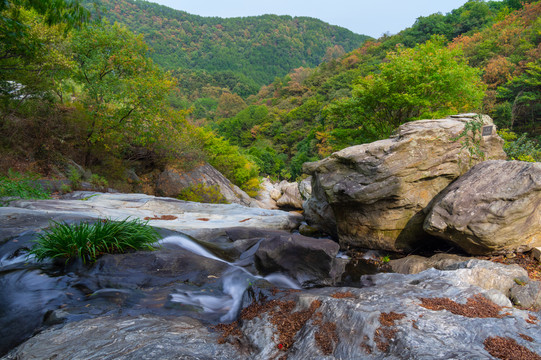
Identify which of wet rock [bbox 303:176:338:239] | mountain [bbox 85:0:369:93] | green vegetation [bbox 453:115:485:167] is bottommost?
wet rock [bbox 303:176:338:239]

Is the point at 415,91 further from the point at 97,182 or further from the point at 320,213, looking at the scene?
the point at 97,182

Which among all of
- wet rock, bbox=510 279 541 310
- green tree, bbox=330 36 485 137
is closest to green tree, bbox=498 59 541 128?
green tree, bbox=330 36 485 137

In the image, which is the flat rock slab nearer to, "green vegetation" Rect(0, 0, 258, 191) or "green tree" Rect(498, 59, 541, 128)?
"green vegetation" Rect(0, 0, 258, 191)

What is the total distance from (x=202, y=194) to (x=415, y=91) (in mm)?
11902

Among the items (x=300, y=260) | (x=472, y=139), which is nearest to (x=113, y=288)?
(x=300, y=260)

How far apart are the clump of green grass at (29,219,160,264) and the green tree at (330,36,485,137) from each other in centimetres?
1224

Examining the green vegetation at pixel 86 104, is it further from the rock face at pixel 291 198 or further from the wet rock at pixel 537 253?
the wet rock at pixel 537 253

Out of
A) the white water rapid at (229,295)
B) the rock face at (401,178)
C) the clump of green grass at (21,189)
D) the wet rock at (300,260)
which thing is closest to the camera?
the white water rapid at (229,295)

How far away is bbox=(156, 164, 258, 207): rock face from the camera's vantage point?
54.9 feet

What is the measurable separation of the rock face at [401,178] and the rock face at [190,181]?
1031cm

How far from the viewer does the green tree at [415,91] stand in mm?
13273

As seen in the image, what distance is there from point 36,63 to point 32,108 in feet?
8.10

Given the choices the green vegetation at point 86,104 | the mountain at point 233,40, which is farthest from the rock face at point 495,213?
the mountain at point 233,40

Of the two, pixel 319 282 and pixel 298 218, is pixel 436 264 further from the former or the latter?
pixel 298 218
